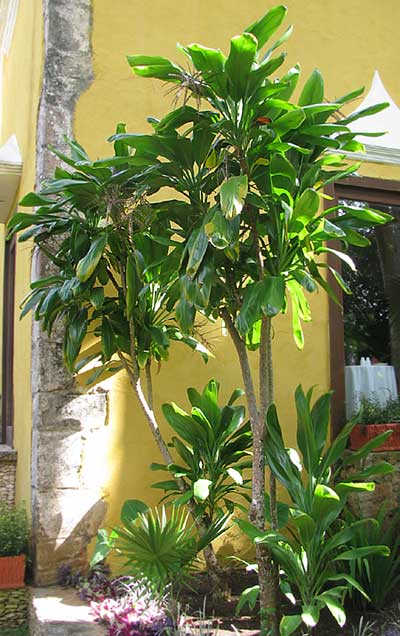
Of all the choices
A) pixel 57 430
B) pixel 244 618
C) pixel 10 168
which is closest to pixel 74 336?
pixel 57 430

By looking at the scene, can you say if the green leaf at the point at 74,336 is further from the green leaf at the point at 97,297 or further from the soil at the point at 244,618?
the soil at the point at 244,618

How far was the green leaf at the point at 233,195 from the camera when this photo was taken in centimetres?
249

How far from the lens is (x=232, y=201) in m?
2.51

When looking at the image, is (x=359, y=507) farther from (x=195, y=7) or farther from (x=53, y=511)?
(x=195, y=7)

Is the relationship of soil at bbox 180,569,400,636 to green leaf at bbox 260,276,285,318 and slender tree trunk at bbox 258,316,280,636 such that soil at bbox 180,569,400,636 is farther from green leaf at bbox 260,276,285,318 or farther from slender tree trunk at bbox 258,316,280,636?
green leaf at bbox 260,276,285,318

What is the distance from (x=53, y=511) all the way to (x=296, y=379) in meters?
1.67

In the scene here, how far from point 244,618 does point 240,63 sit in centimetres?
245

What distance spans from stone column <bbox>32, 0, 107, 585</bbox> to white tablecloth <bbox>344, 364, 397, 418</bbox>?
162cm

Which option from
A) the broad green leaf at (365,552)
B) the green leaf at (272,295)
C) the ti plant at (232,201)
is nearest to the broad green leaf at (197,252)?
the ti plant at (232,201)

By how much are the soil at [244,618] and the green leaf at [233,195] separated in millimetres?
1754

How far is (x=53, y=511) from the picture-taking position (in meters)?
3.73

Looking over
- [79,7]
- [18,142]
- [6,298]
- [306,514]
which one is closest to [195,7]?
[79,7]

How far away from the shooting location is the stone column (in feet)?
12.2

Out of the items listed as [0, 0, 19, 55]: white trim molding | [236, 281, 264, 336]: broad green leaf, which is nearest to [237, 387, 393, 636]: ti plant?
[236, 281, 264, 336]: broad green leaf
